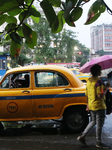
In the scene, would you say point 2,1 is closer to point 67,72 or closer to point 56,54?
point 67,72

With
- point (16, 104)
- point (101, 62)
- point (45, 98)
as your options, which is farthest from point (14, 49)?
point (101, 62)


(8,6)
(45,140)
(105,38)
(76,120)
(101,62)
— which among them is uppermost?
(105,38)

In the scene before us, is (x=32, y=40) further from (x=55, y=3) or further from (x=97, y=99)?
(x=97, y=99)

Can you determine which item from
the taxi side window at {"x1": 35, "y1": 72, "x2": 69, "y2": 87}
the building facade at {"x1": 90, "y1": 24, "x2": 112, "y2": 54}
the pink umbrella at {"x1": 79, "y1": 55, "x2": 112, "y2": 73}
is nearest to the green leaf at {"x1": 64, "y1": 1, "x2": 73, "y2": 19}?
the pink umbrella at {"x1": 79, "y1": 55, "x2": 112, "y2": 73}

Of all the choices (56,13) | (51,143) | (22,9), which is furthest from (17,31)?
(51,143)

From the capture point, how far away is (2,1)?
96 centimetres

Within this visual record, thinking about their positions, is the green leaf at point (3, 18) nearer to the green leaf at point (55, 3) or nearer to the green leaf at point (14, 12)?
the green leaf at point (14, 12)

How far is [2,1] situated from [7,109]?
367 centimetres

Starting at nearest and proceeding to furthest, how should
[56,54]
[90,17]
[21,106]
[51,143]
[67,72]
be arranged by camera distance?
[90,17]
[51,143]
[21,106]
[67,72]
[56,54]

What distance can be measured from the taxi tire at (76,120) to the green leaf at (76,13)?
357cm

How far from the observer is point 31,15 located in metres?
1.09

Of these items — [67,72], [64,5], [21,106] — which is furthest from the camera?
[67,72]

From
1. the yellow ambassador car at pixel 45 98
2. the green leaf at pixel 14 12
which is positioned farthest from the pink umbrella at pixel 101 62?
the green leaf at pixel 14 12

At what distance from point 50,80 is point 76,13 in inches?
140
